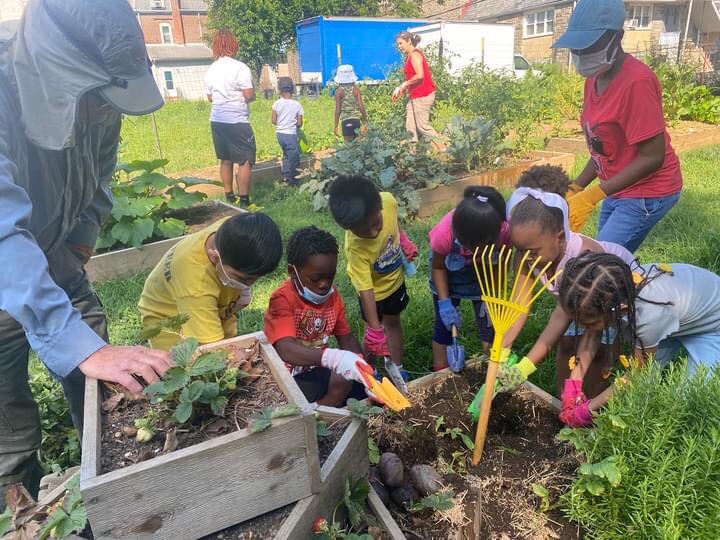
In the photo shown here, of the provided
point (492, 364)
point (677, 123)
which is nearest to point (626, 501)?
point (492, 364)

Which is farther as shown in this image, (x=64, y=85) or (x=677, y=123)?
(x=677, y=123)

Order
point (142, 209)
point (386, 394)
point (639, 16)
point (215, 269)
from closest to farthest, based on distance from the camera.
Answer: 1. point (386, 394)
2. point (215, 269)
3. point (142, 209)
4. point (639, 16)

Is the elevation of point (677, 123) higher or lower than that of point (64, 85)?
lower

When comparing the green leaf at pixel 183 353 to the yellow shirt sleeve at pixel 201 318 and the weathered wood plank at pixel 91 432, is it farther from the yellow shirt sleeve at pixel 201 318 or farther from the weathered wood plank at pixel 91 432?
the yellow shirt sleeve at pixel 201 318

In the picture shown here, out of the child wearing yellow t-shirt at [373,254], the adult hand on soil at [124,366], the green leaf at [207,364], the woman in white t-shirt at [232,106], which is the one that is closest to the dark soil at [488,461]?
the child wearing yellow t-shirt at [373,254]

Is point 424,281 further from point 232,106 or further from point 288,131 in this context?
point 288,131

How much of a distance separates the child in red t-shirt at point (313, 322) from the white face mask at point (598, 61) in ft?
5.65

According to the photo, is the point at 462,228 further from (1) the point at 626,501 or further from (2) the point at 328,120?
(2) the point at 328,120

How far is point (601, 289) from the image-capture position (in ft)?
6.24

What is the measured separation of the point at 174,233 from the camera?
525 cm

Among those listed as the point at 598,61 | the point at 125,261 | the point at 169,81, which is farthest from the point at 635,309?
the point at 169,81

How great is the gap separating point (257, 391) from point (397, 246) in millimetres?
1752

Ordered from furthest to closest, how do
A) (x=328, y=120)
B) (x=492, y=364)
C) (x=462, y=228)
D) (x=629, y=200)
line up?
(x=328, y=120)
(x=629, y=200)
(x=462, y=228)
(x=492, y=364)

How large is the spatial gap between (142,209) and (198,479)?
4257mm
